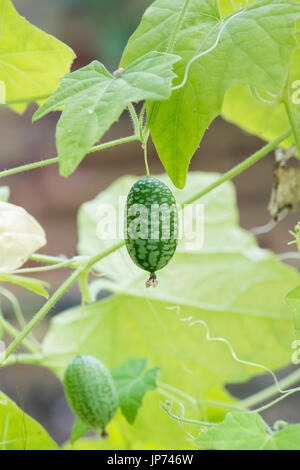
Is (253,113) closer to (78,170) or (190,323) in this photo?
(190,323)

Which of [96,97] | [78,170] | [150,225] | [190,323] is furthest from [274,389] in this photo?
[78,170]

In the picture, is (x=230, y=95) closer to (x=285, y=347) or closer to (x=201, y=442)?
(x=285, y=347)

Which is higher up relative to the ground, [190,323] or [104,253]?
[104,253]

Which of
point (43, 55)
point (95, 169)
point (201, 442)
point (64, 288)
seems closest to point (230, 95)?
point (43, 55)

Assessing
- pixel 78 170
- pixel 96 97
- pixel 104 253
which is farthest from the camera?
pixel 78 170

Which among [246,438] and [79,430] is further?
[79,430]
